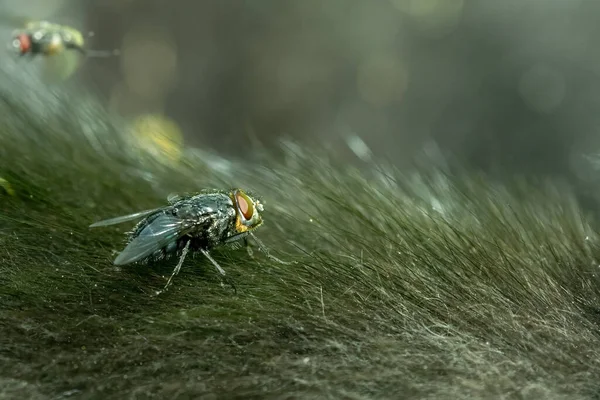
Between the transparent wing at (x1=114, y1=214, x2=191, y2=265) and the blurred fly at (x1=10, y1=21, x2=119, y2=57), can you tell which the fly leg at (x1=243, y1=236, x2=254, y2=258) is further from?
the blurred fly at (x1=10, y1=21, x2=119, y2=57)

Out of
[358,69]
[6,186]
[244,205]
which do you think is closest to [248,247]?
[244,205]

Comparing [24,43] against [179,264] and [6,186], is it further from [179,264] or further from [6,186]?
[179,264]

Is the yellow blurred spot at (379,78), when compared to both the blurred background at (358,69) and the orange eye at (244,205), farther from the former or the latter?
the orange eye at (244,205)

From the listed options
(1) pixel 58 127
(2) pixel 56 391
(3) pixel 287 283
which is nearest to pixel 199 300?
(3) pixel 287 283

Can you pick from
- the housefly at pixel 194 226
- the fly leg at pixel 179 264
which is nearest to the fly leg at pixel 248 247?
the housefly at pixel 194 226

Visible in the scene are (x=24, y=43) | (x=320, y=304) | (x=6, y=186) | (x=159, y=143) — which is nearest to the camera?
(x=320, y=304)

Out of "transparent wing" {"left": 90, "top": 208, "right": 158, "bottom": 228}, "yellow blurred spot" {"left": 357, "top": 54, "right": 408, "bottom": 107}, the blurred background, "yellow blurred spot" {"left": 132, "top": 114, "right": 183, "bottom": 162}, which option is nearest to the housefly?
"transparent wing" {"left": 90, "top": 208, "right": 158, "bottom": 228}
